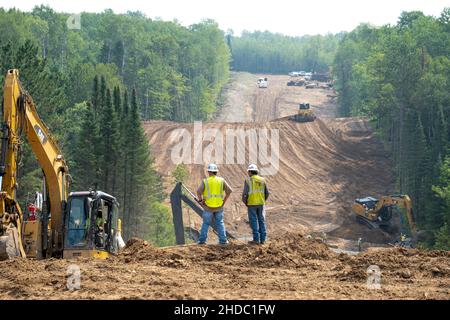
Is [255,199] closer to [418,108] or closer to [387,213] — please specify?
[387,213]

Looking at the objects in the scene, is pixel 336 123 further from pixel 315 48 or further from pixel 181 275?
A: pixel 315 48

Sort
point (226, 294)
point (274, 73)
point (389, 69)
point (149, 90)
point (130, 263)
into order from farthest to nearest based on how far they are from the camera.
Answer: point (274, 73)
point (149, 90)
point (389, 69)
point (130, 263)
point (226, 294)

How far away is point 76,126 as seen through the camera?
215 feet

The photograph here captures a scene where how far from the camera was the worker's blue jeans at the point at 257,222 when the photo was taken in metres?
18.5

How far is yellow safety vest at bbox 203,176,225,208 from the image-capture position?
1831cm

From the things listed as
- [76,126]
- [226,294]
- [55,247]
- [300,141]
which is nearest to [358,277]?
[226,294]

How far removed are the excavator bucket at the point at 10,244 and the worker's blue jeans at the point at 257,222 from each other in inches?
187

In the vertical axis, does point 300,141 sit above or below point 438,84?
below

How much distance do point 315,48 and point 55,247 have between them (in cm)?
17714

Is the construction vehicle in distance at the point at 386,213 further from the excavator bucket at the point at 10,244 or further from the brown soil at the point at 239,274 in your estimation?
the excavator bucket at the point at 10,244

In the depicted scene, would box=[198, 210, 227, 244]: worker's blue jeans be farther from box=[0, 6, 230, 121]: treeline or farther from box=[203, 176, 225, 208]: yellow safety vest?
box=[0, 6, 230, 121]: treeline

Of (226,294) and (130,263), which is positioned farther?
(130,263)

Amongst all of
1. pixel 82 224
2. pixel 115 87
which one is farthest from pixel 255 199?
pixel 115 87
